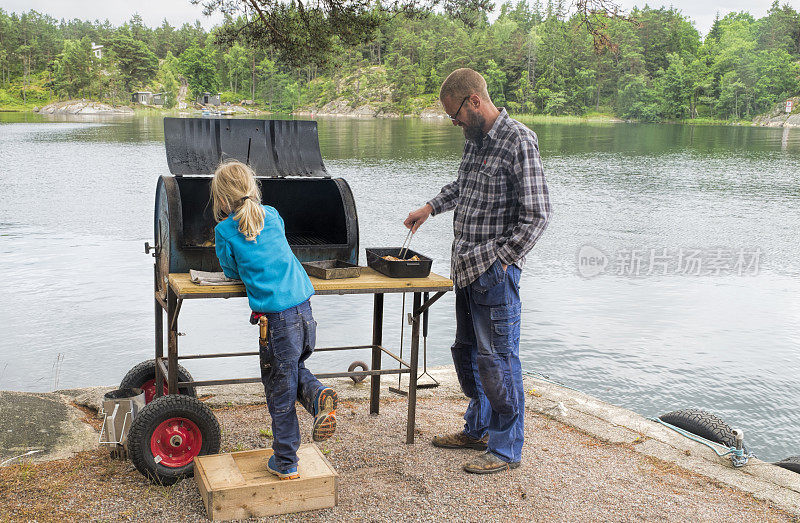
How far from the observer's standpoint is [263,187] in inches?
167

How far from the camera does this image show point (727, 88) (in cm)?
7900

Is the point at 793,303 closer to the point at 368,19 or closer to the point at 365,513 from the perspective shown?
the point at 368,19

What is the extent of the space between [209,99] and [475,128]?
97629 millimetres

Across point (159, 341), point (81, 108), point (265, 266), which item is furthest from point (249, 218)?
point (81, 108)

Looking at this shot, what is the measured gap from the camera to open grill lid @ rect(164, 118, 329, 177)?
13.3 ft

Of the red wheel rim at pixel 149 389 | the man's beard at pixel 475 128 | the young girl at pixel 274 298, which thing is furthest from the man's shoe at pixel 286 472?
the man's beard at pixel 475 128

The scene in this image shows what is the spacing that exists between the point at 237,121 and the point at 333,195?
736 mm

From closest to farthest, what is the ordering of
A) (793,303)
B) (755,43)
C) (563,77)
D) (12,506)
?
(12,506) < (793,303) < (563,77) < (755,43)

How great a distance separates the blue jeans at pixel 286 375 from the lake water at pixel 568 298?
3.66 metres

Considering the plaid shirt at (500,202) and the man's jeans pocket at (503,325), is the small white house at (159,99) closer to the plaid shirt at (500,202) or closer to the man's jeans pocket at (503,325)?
the plaid shirt at (500,202)

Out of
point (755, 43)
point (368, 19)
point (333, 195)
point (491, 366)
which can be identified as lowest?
point (491, 366)

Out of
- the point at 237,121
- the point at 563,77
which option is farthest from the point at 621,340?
the point at 563,77

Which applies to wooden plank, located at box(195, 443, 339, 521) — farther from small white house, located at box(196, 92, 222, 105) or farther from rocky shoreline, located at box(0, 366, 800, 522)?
small white house, located at box(196, 92, 222, 105)

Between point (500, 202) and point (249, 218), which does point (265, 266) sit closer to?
point (249, 218)
